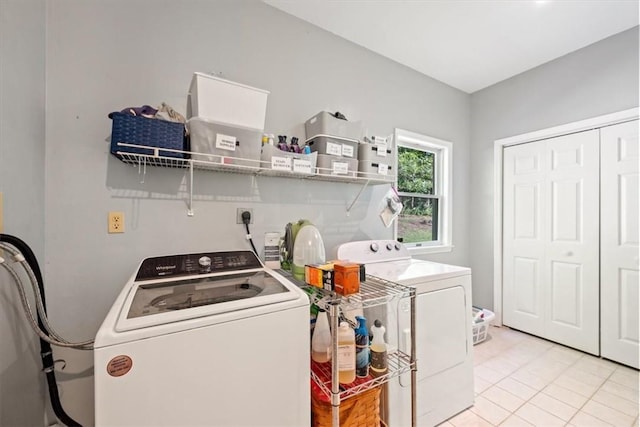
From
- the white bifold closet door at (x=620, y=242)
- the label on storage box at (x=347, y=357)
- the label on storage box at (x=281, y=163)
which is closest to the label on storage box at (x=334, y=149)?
the label on storage box at (x=281, y=163)

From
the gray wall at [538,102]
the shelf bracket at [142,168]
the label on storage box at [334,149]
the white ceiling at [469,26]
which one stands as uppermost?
the white ceiling at [469,26]

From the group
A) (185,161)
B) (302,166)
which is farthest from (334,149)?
(185,161)

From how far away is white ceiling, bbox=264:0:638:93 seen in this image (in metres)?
1.94

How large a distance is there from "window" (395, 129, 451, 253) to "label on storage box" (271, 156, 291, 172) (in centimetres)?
139

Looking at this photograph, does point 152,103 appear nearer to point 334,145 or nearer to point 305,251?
point 334,145

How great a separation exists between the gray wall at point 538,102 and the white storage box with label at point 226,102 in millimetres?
2855

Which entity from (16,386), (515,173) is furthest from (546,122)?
(16,386)

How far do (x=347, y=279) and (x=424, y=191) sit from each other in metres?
2.24

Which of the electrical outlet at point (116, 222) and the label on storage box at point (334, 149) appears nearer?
the electrical outlet at point (116, 222)

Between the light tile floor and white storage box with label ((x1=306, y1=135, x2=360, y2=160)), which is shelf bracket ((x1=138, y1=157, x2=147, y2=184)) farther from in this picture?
the light tile floor

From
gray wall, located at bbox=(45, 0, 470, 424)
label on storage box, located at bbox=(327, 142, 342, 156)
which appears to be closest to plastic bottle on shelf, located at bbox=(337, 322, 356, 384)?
gray wall, located at bbox=(45, 0, 470, 424)

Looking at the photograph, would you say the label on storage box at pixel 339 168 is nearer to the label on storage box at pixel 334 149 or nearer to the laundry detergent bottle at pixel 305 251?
the label on storage box at pixel 334 149

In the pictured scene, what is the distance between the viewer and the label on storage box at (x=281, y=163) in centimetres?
156

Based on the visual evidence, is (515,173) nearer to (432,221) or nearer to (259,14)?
(432,221)
